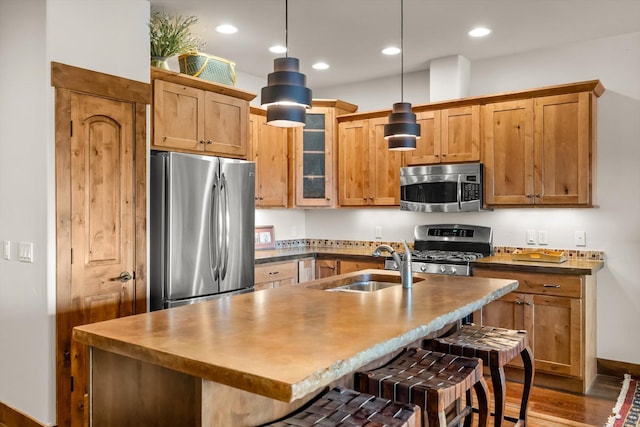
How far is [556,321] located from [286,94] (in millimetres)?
2799

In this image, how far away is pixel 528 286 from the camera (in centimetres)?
395

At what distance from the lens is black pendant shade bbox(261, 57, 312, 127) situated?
229cm

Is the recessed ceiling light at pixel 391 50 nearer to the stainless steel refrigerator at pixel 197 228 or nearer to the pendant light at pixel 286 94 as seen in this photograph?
the stainless steel refrigerator at pixel 197 228

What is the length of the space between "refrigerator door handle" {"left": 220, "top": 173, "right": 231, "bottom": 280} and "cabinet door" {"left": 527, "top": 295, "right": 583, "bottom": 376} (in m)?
2.33

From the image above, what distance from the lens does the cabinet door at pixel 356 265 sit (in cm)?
482

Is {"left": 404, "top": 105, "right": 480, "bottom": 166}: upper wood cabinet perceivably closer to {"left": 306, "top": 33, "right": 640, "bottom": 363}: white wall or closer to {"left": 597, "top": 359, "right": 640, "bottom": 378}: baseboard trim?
{"left": 306, "top": 33, "right": 640, "bottom": 363}: white wall

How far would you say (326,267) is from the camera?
5172 millimetres

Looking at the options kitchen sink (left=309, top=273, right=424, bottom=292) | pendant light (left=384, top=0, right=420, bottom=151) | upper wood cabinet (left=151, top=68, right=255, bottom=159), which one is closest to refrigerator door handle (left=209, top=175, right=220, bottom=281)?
upper wood cabinet (left=151, top=68, right=255, bottom=159)

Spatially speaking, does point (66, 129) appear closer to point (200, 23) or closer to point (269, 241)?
point (200, 23)

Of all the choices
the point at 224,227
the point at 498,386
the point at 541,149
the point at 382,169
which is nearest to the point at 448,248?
the point at 382,169

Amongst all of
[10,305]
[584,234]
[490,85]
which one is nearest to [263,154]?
[490,85]

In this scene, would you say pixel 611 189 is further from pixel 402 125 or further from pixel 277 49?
pixel 277 49

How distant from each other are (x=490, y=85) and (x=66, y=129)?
362 centimetres

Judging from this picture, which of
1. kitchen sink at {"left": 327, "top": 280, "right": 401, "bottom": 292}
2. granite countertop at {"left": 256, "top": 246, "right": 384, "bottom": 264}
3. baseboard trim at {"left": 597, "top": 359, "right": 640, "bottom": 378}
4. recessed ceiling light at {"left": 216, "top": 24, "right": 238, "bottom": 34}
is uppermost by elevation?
recessed ceiling light at {"left": 216, "top": 24, "right": 238, "bottom": 34}
